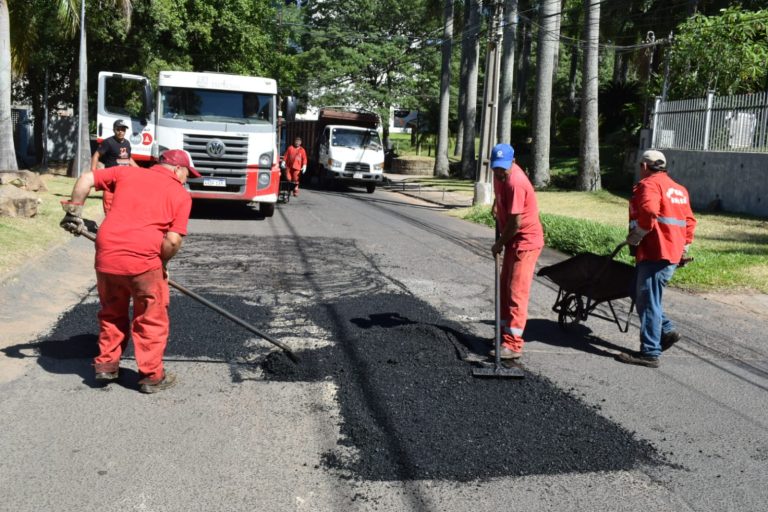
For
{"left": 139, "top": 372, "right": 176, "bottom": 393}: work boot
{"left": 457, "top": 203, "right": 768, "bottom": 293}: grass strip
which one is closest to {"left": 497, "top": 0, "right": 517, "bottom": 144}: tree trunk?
{"left": 457, "top": 203, "right": 768, "bottom": 293}: grass strip

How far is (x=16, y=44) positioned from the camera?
2353cm

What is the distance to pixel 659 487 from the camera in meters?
4.31

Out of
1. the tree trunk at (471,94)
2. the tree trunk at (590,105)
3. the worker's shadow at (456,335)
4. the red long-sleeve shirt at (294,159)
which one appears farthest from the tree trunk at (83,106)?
the worker's shadow at (456,335)

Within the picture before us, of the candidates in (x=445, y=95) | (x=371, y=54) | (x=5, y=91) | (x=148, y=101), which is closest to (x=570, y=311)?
(x=148, y=101)

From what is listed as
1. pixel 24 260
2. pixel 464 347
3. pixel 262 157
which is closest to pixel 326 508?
pixel 464 347

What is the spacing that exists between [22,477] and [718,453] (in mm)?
3868

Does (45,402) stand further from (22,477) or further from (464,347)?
(464,347)

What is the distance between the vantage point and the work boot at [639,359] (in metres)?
6.79

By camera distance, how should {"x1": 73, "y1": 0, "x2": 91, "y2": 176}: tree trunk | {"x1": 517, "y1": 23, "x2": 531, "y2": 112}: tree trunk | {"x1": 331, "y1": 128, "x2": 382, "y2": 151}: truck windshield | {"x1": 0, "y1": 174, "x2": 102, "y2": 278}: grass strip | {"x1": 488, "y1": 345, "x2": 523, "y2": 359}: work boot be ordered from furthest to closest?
{"x1": 517, "y1": 23, "x2": 531, "y2": 112}: tree trunk
{"x1": 331, "y1": 128, "x2": 382, "y2": 151}: truck windshield
{"x1": 73, "y1": 0, "x2": 91, "y2": 176}: tree trunk
{"x1": 0, "y1": 174, "x2": 102, "y2": 278}: grass strip
{"x1": 488, "y1": 345, "x2": 523, "y2": 359}: work boot

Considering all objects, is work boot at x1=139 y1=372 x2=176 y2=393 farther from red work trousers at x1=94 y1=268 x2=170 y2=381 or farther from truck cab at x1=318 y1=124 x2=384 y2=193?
truck cab at x1=318 y1=124 x2=384 y2=193

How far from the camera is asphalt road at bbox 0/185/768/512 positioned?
415 centimetres

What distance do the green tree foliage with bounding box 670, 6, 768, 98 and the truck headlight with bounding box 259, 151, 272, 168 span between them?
42.7ft

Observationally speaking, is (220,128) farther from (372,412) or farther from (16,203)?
(372,412)

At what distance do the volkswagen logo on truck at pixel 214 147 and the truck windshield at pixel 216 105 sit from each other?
20.0 inches
